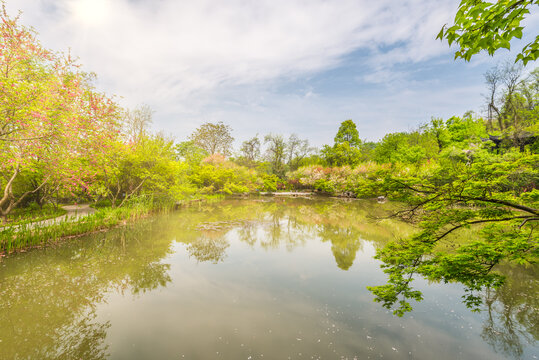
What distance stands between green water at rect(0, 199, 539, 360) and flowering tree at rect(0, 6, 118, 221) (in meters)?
3.26

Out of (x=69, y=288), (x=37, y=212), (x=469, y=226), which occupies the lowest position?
(x=69, y=288)

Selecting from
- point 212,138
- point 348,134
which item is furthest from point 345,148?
point 212,138

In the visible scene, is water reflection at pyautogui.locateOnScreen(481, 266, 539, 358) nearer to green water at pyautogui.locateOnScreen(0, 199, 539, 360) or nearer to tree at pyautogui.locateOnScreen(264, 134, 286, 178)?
green water at pyautogui.locateOnScreen(0, 199, 539, 360)

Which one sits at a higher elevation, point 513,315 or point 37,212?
point 37,212

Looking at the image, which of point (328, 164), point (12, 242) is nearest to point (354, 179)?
point (328, 164)

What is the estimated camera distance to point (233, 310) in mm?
3898

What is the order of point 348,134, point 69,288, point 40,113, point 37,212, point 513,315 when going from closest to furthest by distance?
point 513,315 → point 69,288 → point 40,113 → point 37,212 → point 348,134

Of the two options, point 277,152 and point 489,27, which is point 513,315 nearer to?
point 489,27

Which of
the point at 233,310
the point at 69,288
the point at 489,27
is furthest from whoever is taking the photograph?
the point at 69,288

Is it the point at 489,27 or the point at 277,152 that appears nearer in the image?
the point at 489,27

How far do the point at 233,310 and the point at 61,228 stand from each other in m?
7.46

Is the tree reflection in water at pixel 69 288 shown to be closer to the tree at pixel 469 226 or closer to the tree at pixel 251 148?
the tree at pixel 469 226

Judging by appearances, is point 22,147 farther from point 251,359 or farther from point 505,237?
point 505,237

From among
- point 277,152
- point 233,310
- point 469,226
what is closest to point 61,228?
point 233,310
